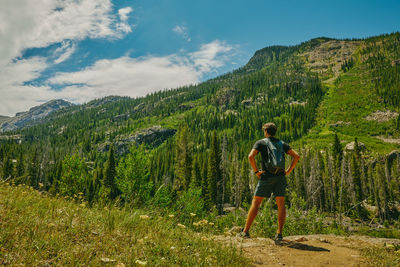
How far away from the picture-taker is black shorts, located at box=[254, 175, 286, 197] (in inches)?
238

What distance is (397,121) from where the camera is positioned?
107m

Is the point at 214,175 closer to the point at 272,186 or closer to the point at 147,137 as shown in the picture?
the point at 272,186

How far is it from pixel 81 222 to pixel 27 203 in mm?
1433

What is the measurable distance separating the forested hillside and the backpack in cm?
279

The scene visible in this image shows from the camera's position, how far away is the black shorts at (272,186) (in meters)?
6.04

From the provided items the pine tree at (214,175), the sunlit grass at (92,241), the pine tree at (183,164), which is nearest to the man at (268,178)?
the sunlit grass at (92,241)

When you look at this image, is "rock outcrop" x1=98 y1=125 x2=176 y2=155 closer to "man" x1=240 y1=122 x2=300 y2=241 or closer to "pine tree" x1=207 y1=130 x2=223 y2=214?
"pine tree" x1=207 y1=130 x2=223 y2=214

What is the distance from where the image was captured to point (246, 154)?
9831 centimetres

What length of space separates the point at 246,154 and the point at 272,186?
94654 mm

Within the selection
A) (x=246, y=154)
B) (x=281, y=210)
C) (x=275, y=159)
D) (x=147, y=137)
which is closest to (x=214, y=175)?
(x=281, y=210)

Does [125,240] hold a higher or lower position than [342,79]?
lower

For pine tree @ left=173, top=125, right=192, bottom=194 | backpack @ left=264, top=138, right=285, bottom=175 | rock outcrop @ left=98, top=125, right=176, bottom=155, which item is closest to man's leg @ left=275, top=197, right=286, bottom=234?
backpack @ left=264, top=138, right=285, bottom=175

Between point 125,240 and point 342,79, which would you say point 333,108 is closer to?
point 342,79

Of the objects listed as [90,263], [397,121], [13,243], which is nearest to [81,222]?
[13,243]
